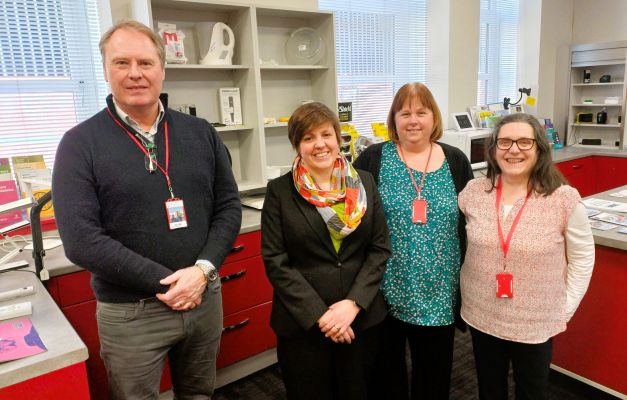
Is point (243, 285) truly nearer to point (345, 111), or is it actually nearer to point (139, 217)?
point (139, 217)

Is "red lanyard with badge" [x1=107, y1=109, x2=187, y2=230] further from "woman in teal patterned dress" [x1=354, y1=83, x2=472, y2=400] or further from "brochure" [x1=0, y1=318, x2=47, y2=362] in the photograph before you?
"woman in teal patterned dress" [x1=354, y1=83, x2=472, y2=400]

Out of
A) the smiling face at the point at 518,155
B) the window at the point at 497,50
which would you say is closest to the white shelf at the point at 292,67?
the smiling face at the point at 518,155

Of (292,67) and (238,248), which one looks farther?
(292,67)

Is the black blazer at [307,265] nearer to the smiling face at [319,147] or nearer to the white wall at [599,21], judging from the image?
the smiling face at [319,147]

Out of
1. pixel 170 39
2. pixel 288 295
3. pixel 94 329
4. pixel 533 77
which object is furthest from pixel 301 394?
pixel 533 77

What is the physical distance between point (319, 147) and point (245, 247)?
104 cm

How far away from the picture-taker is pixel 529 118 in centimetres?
154

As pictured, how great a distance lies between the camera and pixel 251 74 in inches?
107

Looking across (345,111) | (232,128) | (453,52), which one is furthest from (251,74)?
(453,52)

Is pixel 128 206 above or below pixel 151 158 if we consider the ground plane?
below

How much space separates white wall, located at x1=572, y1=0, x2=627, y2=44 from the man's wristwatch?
5478 mm

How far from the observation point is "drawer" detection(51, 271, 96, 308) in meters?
1.84

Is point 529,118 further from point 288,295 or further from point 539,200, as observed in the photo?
point 288,295

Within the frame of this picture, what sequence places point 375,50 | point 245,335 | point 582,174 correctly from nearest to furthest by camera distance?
point 245,335 → point 375,50 → point 582,174
